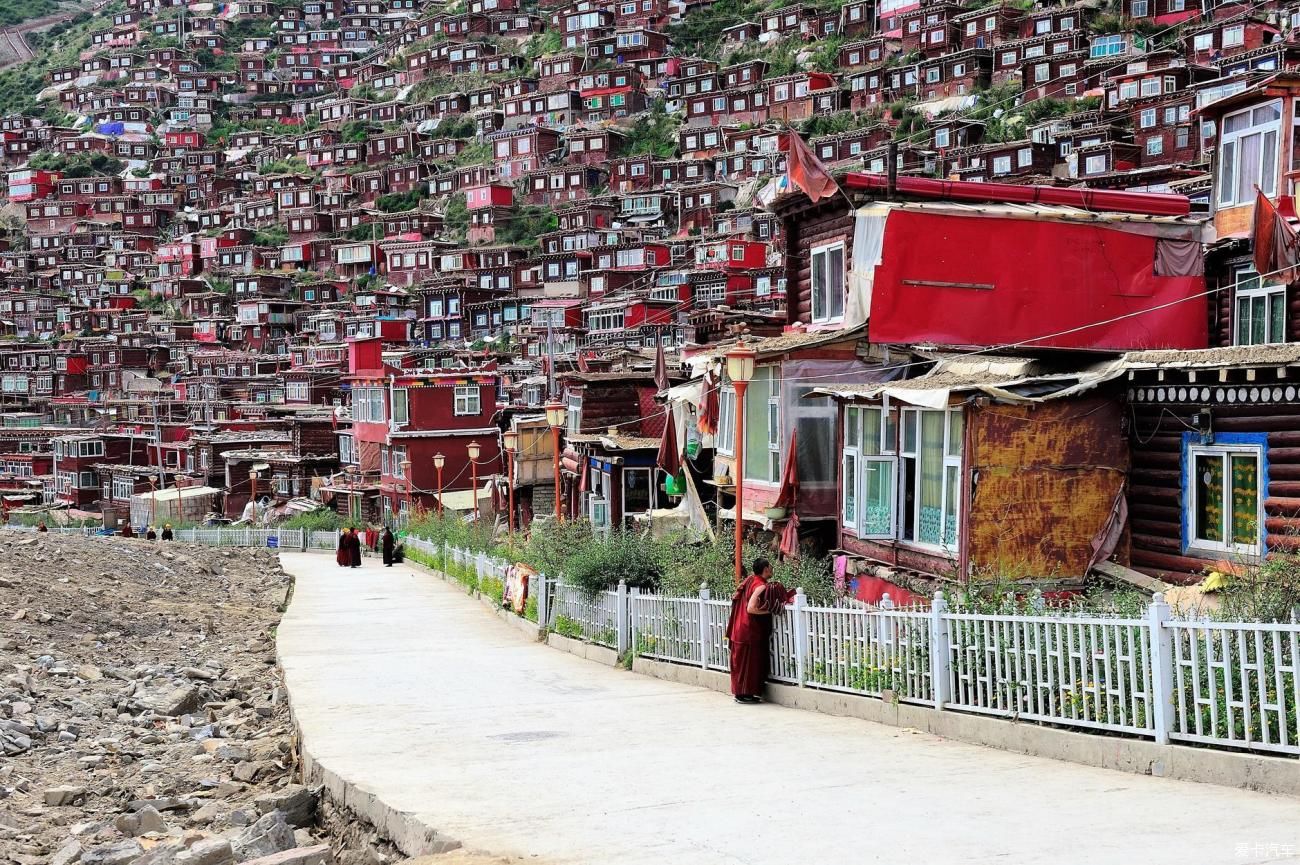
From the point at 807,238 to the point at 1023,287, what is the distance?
14.2 feet

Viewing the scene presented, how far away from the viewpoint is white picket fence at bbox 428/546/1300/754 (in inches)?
326

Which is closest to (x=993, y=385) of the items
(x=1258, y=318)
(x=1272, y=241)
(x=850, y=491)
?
(x=850, y=491)

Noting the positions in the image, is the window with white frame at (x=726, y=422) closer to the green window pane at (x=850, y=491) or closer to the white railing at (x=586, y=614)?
the green window pane at (x=850, y=491)

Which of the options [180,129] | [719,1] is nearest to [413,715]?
[719,1]

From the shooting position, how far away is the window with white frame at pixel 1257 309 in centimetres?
2103

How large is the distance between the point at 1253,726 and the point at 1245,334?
15.3 metres

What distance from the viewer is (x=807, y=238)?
25.0 metres

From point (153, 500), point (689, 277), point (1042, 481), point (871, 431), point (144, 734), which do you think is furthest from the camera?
point (689, 277)

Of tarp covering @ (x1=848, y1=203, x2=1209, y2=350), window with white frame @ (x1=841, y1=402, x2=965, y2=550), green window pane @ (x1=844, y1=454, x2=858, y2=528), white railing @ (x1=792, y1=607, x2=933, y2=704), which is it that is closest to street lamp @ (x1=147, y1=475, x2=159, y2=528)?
tarp covering @ (x1=848, y1=203, x2=1209, y2=350)

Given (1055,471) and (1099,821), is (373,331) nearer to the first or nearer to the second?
(1055,471)

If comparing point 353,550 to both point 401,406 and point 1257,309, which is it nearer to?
point 401,406

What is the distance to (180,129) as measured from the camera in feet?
563

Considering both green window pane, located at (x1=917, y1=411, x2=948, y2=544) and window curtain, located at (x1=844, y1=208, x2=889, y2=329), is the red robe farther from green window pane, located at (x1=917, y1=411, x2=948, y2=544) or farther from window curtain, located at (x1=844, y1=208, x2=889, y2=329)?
window curtain, located at (x1=844, y1=208, x2=889, y2=329)

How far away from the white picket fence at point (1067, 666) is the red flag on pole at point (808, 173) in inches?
418
